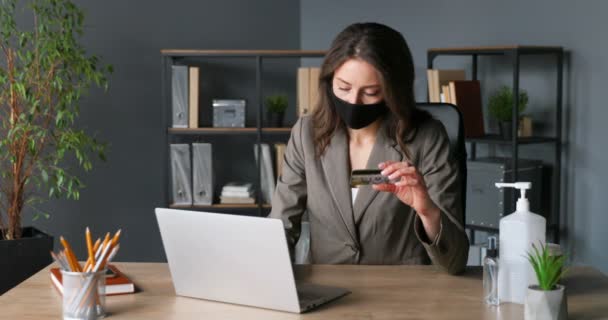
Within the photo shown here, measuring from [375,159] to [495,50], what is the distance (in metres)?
1.76

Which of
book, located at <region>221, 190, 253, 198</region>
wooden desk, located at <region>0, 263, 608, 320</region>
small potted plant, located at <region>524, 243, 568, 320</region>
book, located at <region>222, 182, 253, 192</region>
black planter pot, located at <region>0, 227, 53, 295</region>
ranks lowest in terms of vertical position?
black planter pot, located at <region>0, 227, 53, 295</region>

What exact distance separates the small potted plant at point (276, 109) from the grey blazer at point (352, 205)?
→ 202cm

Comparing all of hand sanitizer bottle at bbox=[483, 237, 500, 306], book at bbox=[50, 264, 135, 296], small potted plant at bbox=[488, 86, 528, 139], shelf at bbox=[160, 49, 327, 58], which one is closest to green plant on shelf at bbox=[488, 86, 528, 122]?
small potted plant at bbox=[488, 86, 528, 139]

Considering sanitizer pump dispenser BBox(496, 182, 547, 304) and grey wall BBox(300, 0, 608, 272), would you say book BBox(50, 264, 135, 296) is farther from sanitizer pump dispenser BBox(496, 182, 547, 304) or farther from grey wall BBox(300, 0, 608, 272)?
grey wall BBox(300, 0, 608, 272)

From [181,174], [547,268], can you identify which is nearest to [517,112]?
[181,174]

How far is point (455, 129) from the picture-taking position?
2.34 m

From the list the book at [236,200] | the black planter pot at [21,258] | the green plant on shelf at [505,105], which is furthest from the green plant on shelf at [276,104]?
the black planter pot at [21,258]

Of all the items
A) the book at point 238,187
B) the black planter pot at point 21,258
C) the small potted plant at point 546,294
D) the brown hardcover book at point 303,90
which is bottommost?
the black planter pot at point 21,258

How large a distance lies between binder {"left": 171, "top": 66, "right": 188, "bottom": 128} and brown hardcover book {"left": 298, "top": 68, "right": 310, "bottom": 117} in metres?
0.59

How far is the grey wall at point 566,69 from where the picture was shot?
3.74 meters

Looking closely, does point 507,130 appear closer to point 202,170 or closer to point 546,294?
point 202,170

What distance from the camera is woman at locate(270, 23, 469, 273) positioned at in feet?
7.20

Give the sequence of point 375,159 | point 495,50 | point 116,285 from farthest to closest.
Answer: point 495,50 → point 375,159 → point 116,285

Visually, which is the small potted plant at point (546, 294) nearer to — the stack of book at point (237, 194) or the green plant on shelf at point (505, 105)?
the green plant on shelf at point (505, 105)
